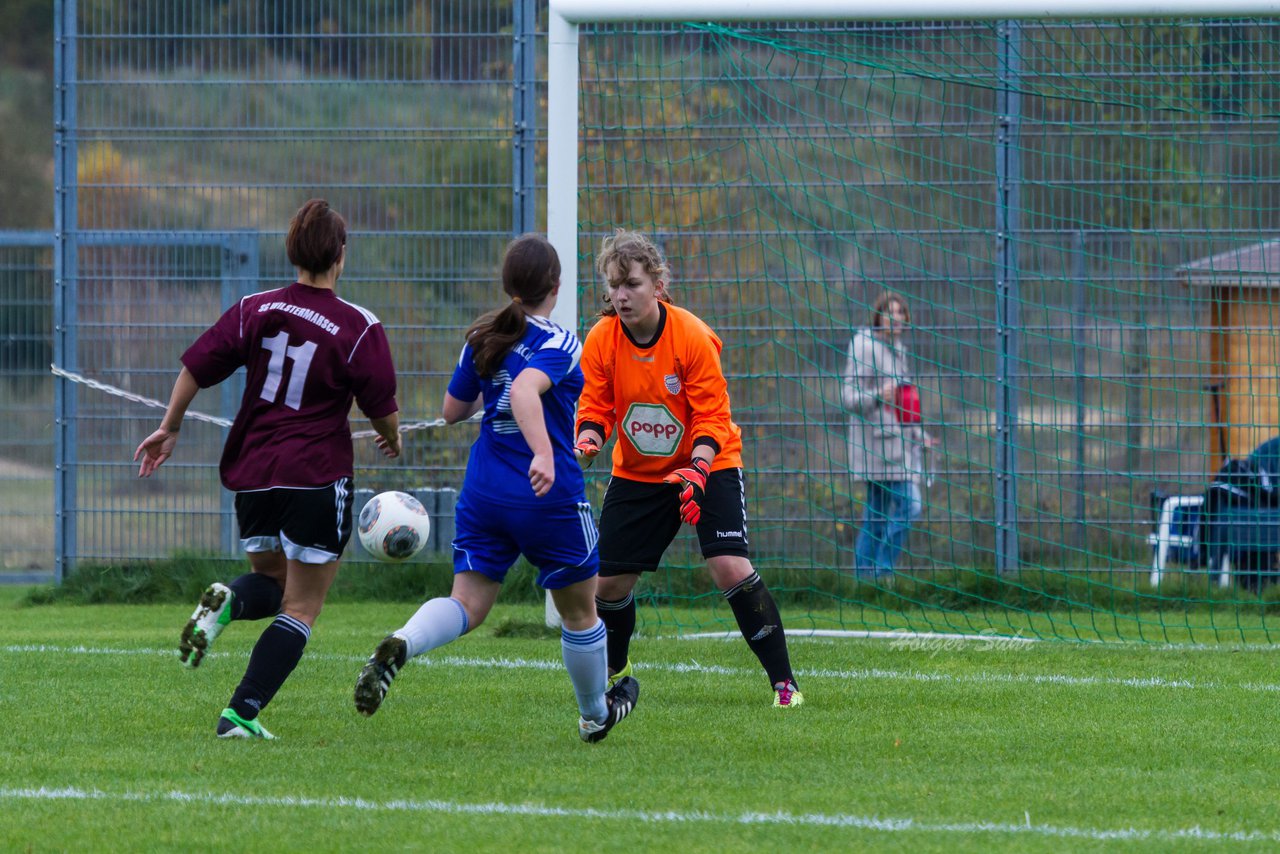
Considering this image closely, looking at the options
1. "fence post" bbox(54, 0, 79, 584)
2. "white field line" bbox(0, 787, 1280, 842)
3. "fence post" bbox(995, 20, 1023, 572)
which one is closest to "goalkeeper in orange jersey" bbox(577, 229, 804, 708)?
"white field line" bbox(0, 787, 1280, 842)

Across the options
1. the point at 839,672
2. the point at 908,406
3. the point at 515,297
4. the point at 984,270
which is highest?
the point at 984,270

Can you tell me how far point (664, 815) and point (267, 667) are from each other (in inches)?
64.3

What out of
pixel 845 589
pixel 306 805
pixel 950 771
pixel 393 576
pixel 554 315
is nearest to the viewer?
pixel 306 805

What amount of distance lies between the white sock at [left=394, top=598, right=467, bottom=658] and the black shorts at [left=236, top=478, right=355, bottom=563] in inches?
15.5

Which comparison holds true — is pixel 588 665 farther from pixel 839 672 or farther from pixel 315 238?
pixel 839 672

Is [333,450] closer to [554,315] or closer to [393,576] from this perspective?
[554,315]

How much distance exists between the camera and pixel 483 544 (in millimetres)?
5141

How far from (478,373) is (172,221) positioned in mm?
6009

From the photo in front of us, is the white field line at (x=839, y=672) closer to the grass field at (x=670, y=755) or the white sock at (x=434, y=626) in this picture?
the grass field at (x=670, y=755)

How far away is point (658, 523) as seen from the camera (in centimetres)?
621

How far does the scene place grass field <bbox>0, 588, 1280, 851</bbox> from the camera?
406 centimetres

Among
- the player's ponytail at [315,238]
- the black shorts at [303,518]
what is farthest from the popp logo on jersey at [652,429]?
the player's ponytail at [315,238]

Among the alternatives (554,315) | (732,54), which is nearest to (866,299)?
(732,54)

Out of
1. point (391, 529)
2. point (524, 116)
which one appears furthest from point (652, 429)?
point (524, 116)
